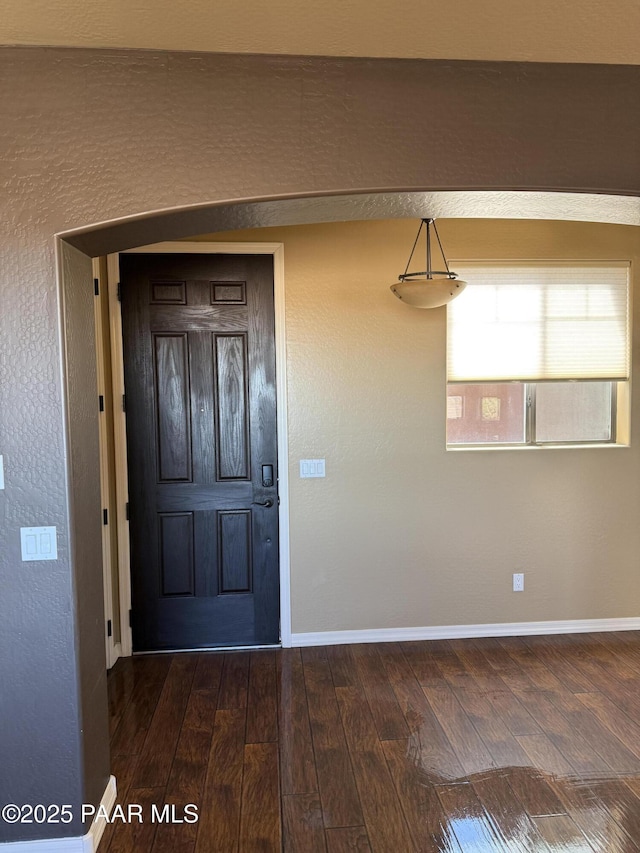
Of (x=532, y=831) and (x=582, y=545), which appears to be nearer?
(x=532, y=831)

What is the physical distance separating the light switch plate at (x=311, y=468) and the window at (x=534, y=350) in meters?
0.83

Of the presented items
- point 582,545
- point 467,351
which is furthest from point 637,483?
point 467,351

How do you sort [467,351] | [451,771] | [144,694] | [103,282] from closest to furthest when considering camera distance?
[451,771] < [144,694] < [103,282] < [467,351]

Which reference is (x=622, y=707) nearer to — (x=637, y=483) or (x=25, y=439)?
(x=637, y=483)

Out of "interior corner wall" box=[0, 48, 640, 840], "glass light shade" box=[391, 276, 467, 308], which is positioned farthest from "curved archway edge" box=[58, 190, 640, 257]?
"glass light shade" box=[391, 276, 467, 308]

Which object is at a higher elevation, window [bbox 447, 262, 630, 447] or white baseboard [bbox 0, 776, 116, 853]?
window [bbox 447, 262, 630, 447]

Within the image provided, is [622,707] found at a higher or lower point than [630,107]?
lower

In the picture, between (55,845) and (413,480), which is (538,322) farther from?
(55,845)

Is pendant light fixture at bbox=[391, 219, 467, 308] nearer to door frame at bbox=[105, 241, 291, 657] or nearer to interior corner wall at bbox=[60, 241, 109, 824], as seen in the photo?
door frame at bbox=[105, 241, 291, 657]

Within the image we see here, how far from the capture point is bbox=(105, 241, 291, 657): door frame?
3.53m

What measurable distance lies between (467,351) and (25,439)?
8.50 ft

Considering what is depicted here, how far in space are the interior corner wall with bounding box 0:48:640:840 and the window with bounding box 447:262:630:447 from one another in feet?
5.23

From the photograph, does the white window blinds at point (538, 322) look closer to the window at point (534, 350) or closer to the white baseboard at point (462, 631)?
the window at point (534, 350)

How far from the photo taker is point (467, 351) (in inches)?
148
